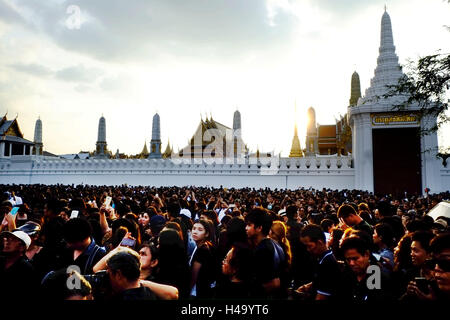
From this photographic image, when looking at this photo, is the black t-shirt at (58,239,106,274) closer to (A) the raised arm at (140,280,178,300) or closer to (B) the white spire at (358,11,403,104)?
(A) the raised arm at (140,280,178,300)

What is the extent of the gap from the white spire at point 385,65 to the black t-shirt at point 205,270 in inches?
1017

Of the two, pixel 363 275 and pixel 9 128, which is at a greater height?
pixel 9 128

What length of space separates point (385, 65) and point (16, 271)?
3016cm

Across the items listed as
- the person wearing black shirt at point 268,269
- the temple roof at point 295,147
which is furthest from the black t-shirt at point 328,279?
the temple roof at point 295,147

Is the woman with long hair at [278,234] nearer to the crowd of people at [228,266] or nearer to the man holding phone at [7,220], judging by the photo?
the crowd of people at [228,266]

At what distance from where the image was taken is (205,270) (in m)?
3.88

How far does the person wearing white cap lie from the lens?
Result: 10.8ft

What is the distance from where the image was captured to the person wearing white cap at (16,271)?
10.8ft

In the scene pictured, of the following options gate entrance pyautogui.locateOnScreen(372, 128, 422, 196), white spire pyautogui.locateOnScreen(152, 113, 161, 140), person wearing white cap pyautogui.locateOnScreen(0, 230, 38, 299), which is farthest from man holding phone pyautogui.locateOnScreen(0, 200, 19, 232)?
white spire pyautogui.locateOnScreen(152, 113, 161, 140)

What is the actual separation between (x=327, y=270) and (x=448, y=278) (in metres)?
0.96

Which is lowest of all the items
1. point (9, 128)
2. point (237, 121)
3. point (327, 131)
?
point (9, 128)

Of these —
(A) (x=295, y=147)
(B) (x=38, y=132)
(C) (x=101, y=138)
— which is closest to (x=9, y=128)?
(B) (x=38, y=132)

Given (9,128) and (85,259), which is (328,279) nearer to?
(85,259)
